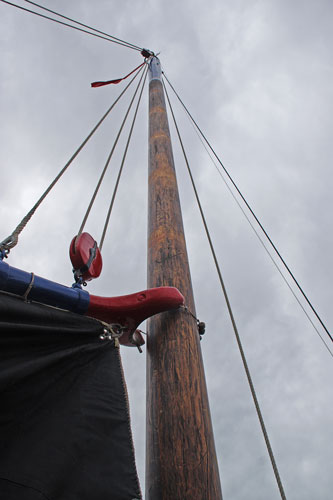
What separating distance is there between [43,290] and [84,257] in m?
0.63

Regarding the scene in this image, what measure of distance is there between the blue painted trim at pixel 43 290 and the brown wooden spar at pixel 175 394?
19.9 inches

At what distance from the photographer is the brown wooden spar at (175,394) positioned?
1.62m

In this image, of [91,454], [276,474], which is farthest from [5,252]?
[276,474]

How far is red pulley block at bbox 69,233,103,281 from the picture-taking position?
8.39 feet

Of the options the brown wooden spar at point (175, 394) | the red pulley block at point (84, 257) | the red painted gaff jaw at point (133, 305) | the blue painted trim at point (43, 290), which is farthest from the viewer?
the red pulley block at point (84, 257)

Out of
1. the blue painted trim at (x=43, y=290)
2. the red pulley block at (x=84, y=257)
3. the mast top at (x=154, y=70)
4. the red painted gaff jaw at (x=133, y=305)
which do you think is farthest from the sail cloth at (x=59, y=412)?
the mast top at (x=154, y=70)

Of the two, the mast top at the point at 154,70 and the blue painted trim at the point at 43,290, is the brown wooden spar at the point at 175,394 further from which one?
the mast top at the point at 154,70

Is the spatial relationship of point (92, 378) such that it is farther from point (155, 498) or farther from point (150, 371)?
point (155, 498)

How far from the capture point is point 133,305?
7.51 feet

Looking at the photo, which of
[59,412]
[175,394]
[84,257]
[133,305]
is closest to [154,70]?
[84,257]

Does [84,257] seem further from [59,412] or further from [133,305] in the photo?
[59,412]

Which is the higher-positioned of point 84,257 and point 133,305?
point 84,257

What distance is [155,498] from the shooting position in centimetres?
162

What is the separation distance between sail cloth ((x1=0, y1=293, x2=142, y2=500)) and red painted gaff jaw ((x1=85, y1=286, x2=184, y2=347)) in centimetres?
21
